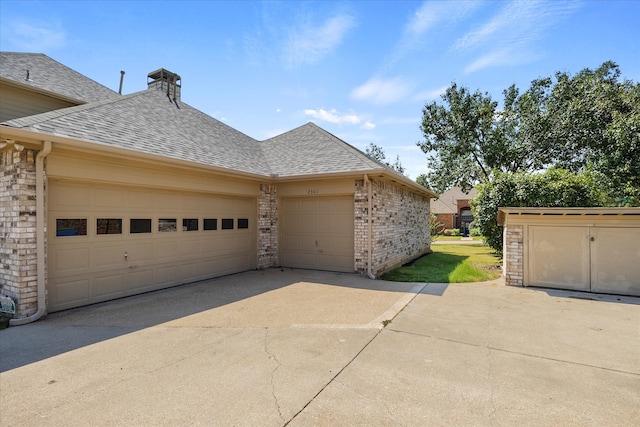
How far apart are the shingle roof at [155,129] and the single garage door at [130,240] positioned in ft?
3.24

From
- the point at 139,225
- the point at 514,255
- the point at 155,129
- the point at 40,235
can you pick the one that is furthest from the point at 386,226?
the point at 40,235

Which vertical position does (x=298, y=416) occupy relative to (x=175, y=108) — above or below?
below

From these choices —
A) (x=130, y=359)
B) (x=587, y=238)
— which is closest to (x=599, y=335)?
(x=587, y=238)

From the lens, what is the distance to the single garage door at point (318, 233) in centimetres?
934

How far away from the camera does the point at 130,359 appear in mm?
3742

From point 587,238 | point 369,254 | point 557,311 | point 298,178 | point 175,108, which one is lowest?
point 557,311

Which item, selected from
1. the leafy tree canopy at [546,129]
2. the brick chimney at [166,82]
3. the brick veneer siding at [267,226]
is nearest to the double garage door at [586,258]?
the brick veneer siding at [267,226]

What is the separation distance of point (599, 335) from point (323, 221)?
675 cm

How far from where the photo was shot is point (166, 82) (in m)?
11.6

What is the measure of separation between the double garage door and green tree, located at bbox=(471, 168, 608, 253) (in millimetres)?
4392

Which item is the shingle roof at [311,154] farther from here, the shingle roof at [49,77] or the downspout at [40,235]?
the shingle roof at [49,77]

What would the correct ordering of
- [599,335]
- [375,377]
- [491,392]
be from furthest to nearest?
1. [599,335]
2. [375,377]
3. [491,392]

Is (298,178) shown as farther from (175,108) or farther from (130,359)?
(130,359)

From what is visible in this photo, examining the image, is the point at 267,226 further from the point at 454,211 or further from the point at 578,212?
the point at 454,211
